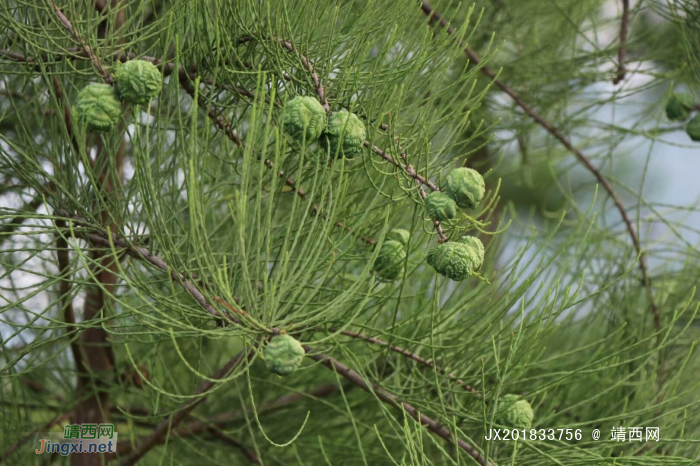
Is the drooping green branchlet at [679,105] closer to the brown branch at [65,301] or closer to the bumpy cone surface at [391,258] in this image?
the bumpy cone surface at [391,258]

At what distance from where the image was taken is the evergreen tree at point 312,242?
33 cm

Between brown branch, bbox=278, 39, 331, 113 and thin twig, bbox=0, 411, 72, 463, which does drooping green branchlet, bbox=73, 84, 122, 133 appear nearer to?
brown branch, bbox=278, 39, 331, 113

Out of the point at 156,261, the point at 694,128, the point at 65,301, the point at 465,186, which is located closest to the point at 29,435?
the point at 65,301

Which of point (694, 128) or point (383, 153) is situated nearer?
point (383, 153)

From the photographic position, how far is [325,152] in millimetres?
358

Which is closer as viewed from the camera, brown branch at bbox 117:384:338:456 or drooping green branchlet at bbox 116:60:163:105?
drooping green branchlet at bbox 116:60:163:105

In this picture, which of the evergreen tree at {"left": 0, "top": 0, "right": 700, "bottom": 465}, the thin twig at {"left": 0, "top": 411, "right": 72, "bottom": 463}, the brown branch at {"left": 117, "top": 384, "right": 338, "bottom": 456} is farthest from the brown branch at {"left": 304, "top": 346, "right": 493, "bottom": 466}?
the thin twig at {"left": 0, "top": 411, "right": 72, "bottom": 463}

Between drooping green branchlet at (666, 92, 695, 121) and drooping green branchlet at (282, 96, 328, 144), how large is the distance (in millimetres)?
406

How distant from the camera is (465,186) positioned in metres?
0.34

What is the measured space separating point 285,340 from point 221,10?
0.60 feet

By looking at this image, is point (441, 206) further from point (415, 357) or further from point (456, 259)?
point (415, 357)

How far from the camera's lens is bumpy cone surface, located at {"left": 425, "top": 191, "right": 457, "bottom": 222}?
0.35m

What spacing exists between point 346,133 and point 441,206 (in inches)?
2.2

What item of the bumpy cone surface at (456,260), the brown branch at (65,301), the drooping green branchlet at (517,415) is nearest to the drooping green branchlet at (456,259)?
the bumpy cone surface at (456,260)
